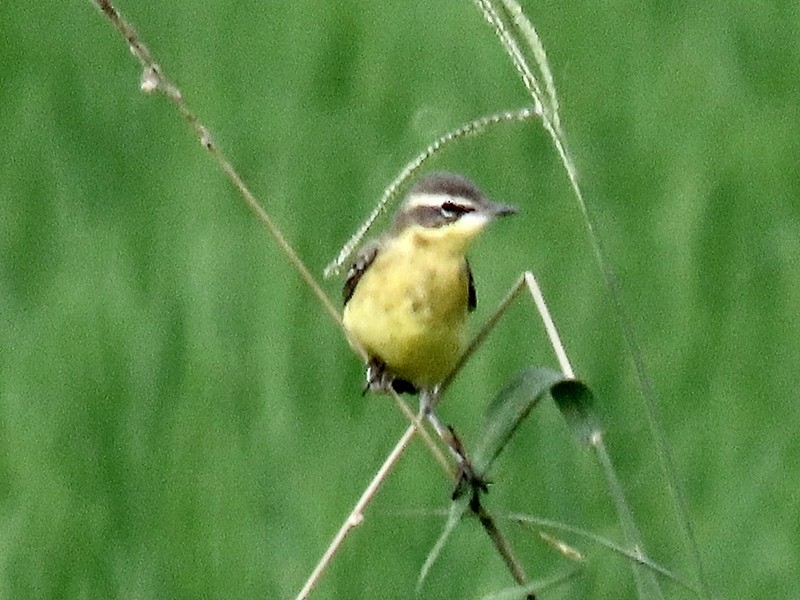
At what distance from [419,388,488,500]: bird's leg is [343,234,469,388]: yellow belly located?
0.07m

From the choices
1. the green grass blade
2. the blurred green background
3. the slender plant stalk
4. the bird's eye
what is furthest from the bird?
the slender plant stalk

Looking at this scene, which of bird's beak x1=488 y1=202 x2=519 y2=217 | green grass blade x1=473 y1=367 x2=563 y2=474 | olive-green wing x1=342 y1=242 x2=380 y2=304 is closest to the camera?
green grass blade x1=473 y1=367 x2=563 y2=474

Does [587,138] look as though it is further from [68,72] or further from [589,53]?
[68,72]

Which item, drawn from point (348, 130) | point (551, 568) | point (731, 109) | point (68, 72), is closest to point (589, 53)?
point (731, 109)

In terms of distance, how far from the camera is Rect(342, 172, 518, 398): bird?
169 inches

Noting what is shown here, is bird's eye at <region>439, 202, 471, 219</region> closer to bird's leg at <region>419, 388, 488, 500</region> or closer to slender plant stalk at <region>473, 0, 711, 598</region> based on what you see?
bird's leg at <region>419, 388, 488, 500</region>

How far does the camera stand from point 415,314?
4332mm

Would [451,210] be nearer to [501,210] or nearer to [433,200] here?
[433,200]

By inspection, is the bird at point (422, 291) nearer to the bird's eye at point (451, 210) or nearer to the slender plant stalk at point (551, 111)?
the bird's eye at point (451, 210)

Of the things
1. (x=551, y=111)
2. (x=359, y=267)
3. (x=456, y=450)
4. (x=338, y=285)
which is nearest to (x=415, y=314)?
(x=359, y=267)

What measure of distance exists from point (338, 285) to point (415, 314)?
4.87ft

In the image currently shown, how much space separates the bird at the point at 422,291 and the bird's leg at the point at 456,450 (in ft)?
0.28

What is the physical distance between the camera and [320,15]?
6.60 m

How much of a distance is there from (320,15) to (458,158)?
757 millimetres
